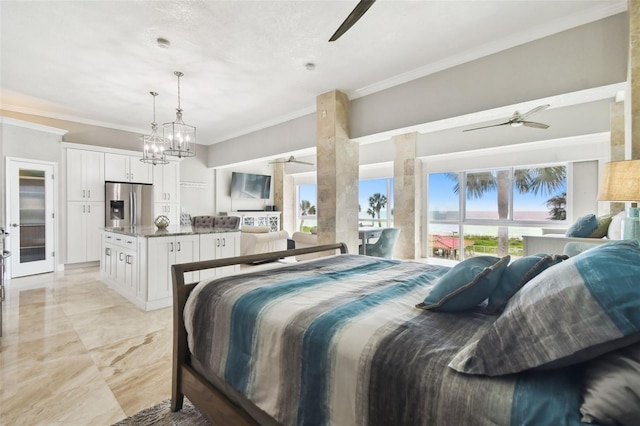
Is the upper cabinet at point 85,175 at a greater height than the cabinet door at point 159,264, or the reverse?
the upper cabinet at point 85,175

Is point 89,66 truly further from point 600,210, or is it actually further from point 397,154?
point 600,210

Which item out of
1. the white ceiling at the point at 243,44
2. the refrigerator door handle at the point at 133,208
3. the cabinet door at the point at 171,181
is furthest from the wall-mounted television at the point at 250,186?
the white ceiling at the point at 243,44

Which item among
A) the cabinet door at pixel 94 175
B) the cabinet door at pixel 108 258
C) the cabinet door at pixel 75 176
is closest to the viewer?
the cabinet door at pixel 108 258

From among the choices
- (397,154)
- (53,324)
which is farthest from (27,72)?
(397,154)

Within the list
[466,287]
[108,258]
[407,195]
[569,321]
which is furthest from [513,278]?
[407,195]

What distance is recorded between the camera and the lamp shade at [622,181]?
2031mm

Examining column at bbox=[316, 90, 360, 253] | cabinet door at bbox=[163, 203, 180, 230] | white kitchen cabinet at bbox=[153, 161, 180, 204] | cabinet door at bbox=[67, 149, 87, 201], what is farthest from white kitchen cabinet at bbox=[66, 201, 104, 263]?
column at bbox=[316, 90, 360, 253]

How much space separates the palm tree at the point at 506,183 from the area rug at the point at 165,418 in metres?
6.65

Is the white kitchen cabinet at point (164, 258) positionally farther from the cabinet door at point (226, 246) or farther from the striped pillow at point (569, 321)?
the striped pillow at point (569, 321)

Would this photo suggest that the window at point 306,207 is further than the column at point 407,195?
Yes

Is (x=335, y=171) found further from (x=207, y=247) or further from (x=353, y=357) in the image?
(x=353, y=357)

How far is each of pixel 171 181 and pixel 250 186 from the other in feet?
8.78

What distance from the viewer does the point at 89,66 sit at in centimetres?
373

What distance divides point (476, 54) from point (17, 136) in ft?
22.6
